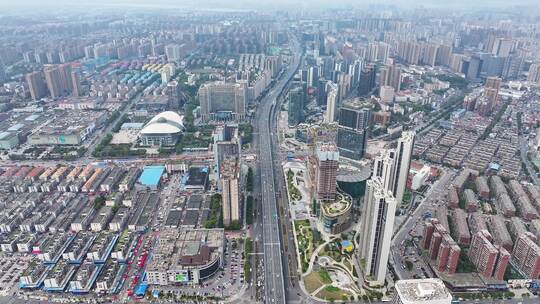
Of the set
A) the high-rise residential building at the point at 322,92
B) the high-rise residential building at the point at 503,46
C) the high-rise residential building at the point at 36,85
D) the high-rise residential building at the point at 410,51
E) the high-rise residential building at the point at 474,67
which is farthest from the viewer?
the high-rise residential building at the point at 410,51

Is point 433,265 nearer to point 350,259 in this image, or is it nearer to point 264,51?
point 350,259

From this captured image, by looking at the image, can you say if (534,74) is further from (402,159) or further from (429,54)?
(402,159)

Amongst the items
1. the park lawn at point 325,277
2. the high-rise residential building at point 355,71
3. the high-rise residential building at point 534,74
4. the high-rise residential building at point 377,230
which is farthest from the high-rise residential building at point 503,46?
the park lawn at point 325,277

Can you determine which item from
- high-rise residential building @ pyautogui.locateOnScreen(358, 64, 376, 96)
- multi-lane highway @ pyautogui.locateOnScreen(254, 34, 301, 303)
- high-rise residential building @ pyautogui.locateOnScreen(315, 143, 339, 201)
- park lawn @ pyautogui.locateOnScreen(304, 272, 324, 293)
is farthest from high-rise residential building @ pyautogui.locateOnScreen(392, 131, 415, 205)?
high-rise residential building @ pyautogui.locateOnScreen(358, 64, 376, 96)

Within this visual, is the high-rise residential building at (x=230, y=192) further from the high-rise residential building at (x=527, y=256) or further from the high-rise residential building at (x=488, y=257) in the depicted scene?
the high-rise residential building at (x=527, y=256)

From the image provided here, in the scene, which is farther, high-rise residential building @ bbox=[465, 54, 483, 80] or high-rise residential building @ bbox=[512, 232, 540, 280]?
high-rise residential building @ bbox=[465, 54, 483, 80]

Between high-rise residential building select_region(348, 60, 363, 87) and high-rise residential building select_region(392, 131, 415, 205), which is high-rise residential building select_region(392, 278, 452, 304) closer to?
high-rise residential building select_region(392, 131, 415, 205)
